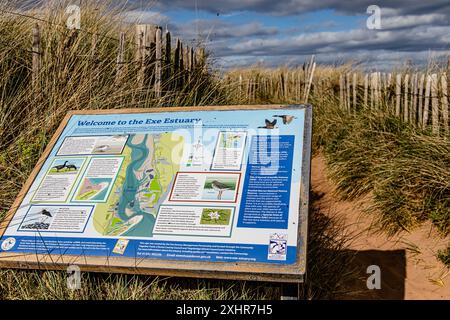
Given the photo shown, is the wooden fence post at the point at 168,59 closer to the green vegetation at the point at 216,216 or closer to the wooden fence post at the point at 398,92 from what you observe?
the wooden fence post at the point at 398,92

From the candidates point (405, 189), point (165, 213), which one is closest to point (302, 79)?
point (405, 189)

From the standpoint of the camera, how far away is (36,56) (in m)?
5.59

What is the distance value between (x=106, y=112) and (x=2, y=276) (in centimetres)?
137

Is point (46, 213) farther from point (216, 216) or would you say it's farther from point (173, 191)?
point (216, 216)

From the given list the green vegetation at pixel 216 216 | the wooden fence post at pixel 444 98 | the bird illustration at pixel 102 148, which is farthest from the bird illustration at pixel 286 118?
the wooden fence post at pixel 444 98

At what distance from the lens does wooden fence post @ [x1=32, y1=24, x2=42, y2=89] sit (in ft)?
18.1

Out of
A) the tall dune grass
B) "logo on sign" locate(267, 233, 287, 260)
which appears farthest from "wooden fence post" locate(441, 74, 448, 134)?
"logo on sign" locate(267, 233, 287, 260)

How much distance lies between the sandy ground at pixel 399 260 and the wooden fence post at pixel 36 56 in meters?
3.40

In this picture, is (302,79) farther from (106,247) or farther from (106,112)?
(106,247)

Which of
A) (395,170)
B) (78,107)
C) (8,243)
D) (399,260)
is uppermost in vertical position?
(78,107)

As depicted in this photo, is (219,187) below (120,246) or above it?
above

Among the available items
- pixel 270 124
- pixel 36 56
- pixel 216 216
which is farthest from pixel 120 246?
pixel 36 56

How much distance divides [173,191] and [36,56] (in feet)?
9.63
